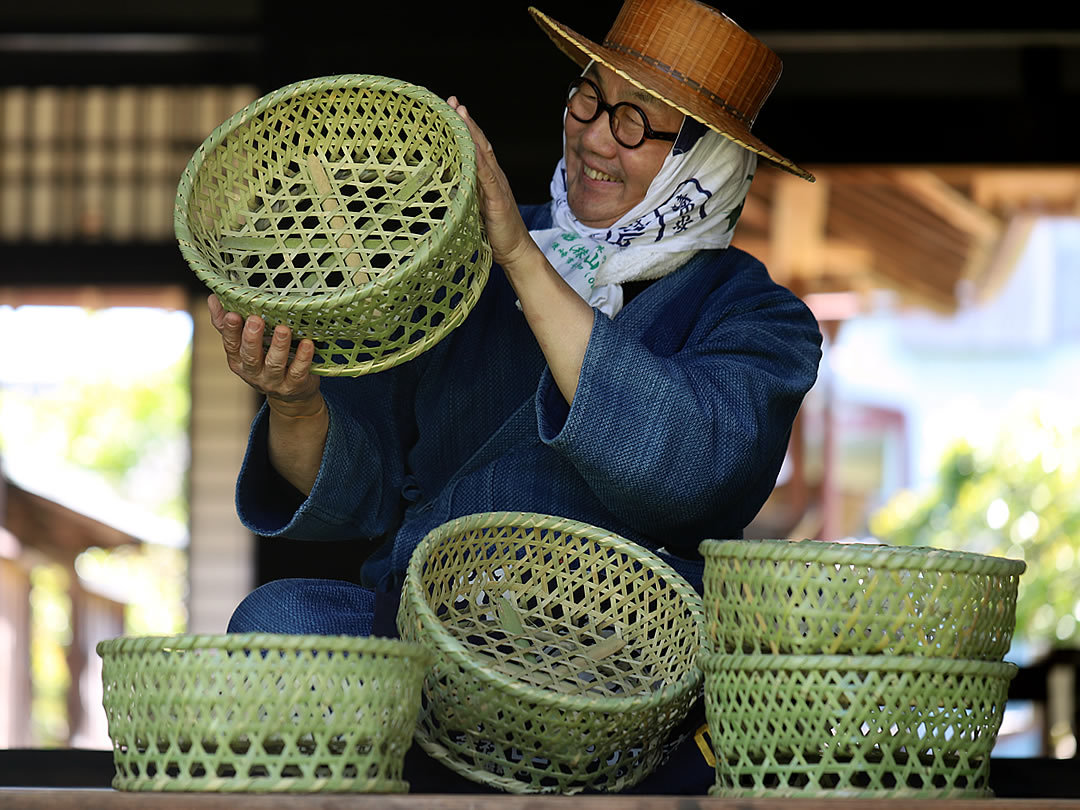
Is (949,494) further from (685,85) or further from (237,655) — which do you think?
(237,655)

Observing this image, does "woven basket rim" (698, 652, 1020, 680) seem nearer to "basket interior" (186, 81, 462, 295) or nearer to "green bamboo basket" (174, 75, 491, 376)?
"green bamboo basket" (174, 75, 491, 376)

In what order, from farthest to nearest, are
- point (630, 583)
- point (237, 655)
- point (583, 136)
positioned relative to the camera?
point (583, 136)
point (630, 583)
point (237, 655)

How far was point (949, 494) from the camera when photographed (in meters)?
8.50

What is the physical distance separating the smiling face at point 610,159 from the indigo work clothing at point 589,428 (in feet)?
0.42

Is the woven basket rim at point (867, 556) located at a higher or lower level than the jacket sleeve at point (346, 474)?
higher

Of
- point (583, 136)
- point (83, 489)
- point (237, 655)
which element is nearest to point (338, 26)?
point (583, 136)

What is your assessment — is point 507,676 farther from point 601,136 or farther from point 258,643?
point 601,136

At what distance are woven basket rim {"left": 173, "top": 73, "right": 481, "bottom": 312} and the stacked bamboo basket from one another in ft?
1.52

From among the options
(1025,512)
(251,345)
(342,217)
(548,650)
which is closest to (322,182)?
(342,217)

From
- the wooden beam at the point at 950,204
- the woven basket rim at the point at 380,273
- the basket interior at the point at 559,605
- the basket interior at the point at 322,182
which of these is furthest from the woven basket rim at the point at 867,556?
the wooden beam at the point at 950,204

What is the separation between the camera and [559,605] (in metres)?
1.90

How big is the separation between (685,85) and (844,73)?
2820 mm

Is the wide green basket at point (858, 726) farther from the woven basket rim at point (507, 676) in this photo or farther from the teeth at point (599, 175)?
the teeth at point (599, 175)

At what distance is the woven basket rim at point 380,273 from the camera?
1.53 m
